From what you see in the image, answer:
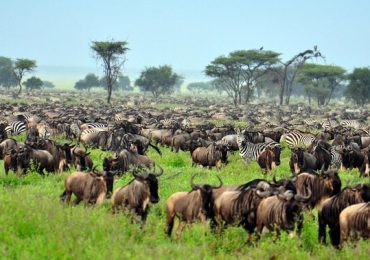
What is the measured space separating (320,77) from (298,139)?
49.7 m

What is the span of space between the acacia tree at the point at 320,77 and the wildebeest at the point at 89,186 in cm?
6106

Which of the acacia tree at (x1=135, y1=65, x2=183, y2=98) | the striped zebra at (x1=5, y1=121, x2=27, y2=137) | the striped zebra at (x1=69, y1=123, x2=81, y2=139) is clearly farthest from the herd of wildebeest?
the acacia tree at (x1=135, y1=65, x2=183, y2=98)

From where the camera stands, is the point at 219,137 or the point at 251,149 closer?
the point at 251,149

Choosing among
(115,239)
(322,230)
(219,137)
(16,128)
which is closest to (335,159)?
(219,137)

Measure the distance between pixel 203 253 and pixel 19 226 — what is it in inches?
116

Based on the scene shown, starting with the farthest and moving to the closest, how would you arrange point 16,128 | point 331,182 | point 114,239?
point 16,128 < point 331,182 < point 114,239

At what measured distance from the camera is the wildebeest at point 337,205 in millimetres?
8742

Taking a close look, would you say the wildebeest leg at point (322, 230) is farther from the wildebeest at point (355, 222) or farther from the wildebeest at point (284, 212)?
the wildebeest at point (284, 212)

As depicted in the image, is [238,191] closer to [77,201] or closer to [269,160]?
[77,201]

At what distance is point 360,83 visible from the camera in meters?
69.2

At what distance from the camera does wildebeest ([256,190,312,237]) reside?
8.13 m

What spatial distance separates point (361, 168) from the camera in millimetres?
16047

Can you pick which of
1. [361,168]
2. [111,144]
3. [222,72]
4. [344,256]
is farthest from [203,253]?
[222,72]

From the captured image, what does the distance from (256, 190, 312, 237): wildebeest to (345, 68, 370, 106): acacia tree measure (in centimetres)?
6447
